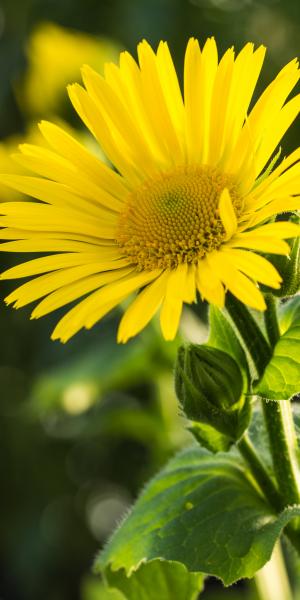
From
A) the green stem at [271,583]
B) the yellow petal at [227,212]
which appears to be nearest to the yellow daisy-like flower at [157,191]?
the yellow petal at [227,212]

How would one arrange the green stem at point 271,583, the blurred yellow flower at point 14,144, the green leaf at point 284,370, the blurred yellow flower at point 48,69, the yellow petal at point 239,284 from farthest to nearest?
1. the blurred yellow flower at point 48,69
2. the blurred yellow flower at point 14,144
3. the green stem at point 271,583
4. the green leaf at point 284,370
5. the yellow petal at point 239,284

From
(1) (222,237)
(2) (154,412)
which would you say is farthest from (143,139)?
(2) (154,412)

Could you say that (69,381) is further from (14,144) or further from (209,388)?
(209,388)

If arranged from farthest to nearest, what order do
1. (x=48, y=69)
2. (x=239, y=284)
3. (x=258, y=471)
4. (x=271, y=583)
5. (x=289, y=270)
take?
(x=48, y=69) → (x=271, y=583) → (x=258, y=471) → (x=289, y=270) → (x=239, y=284)

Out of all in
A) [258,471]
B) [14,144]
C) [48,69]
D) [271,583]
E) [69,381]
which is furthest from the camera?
[48,69]

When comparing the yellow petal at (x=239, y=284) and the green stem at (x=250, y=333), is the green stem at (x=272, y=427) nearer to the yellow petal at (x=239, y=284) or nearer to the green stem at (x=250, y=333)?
the green stem at (x=250, y=333)

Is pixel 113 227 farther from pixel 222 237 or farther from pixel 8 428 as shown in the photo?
pixel 8 428

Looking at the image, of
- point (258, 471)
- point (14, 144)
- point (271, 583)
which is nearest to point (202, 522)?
point (258, 471)

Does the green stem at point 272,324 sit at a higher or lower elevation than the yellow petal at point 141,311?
lower
